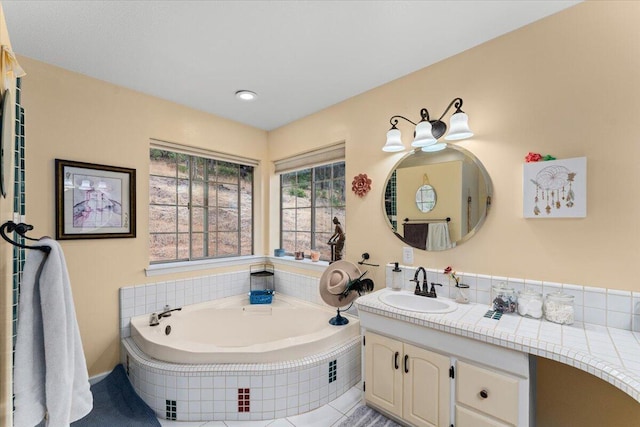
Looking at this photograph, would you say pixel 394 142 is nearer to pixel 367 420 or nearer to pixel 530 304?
pixel 530 304

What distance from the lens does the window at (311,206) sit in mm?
3143

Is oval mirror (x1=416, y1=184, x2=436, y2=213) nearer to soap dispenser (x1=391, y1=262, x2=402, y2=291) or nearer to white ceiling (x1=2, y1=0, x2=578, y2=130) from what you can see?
soap dispenser (x1=391, y1=262, x2=402, y2=291)

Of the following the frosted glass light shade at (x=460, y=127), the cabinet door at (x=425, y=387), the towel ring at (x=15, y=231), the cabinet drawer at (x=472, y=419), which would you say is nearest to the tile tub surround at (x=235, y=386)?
the cabinet door at (x=425, y=387)

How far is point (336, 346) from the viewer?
225 cm

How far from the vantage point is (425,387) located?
1698mm

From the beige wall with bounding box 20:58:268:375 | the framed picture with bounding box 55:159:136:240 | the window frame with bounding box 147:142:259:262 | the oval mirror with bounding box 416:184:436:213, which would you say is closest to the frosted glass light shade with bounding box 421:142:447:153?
the oval mirror with bounding box 416:184:436:213

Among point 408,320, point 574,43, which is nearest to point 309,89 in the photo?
point 574,43

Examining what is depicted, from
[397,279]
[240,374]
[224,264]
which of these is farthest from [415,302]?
[224,264]

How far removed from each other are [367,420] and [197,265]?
2.12 m

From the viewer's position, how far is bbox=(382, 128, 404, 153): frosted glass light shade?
7.32 ft

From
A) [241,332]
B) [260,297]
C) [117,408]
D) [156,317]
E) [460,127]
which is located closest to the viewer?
[460,127]

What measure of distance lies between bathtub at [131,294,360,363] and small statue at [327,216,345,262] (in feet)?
1.79

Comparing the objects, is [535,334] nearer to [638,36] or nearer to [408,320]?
[408,320]

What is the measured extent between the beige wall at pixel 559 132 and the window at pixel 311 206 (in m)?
1.13
